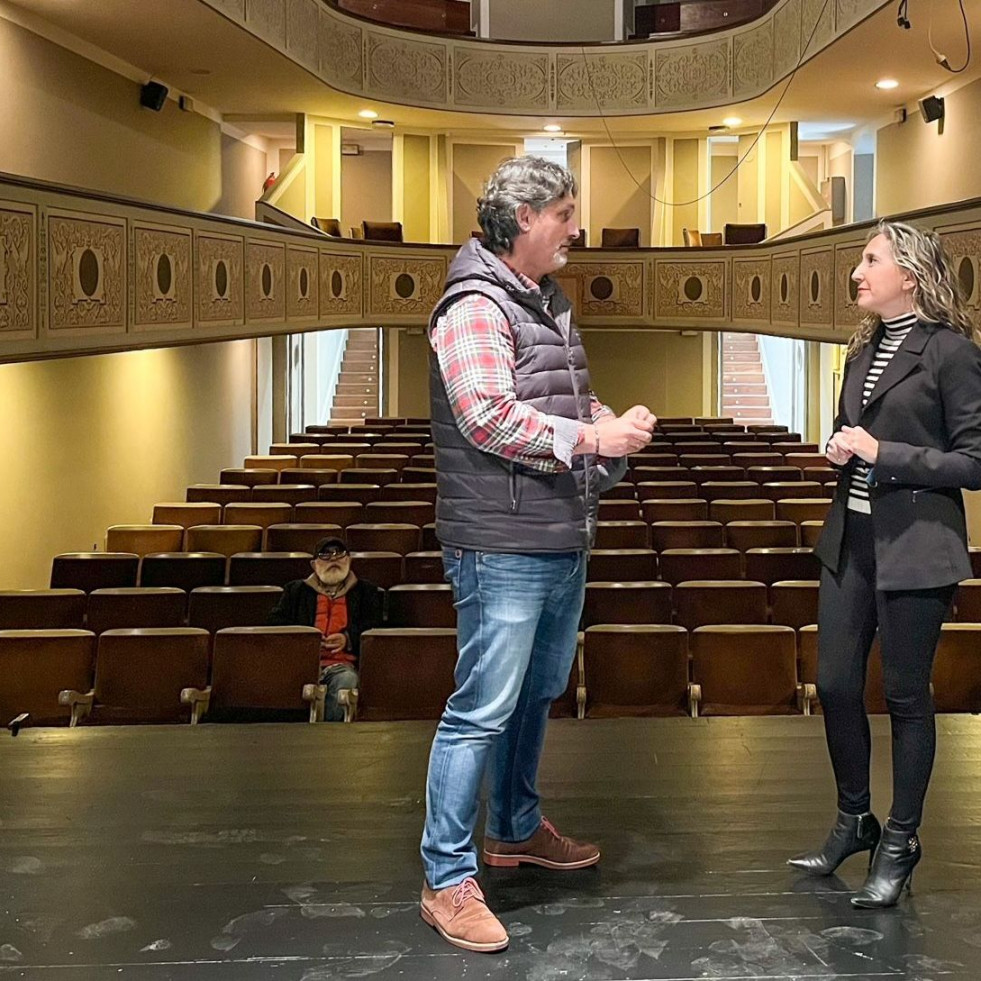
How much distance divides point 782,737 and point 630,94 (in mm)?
A: 13508

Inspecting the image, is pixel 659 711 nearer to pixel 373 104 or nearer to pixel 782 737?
pixel 782 737

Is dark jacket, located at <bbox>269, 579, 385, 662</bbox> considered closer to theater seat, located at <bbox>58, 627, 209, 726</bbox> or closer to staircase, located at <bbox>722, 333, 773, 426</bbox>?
theater seat, located at <bbox>58, 627, 209, 726</bbox>

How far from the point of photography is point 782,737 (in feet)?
11.8

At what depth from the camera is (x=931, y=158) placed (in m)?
14.1

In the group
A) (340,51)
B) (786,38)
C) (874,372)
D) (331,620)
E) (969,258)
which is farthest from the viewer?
(340,51)

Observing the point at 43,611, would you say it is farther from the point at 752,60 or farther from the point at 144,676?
the point at 752,60

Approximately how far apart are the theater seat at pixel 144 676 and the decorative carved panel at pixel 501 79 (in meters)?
12.0

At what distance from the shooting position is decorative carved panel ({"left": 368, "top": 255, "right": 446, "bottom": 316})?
15148 mm

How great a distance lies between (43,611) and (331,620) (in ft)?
4.67

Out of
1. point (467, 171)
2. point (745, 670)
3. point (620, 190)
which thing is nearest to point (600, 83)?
point (620, 190)

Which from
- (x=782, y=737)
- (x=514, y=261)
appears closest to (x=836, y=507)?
(x=514, y=261)

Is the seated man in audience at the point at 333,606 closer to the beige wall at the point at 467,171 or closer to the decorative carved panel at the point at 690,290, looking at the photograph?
the decorative carved panel at the point at 690,290

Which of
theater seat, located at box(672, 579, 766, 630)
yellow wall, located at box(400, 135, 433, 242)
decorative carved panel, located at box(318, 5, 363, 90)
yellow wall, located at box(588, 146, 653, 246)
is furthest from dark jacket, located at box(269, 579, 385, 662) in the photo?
yellow wall, located at box(588, 146, 653, 246)

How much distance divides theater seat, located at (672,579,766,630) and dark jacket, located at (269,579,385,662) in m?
1.44
